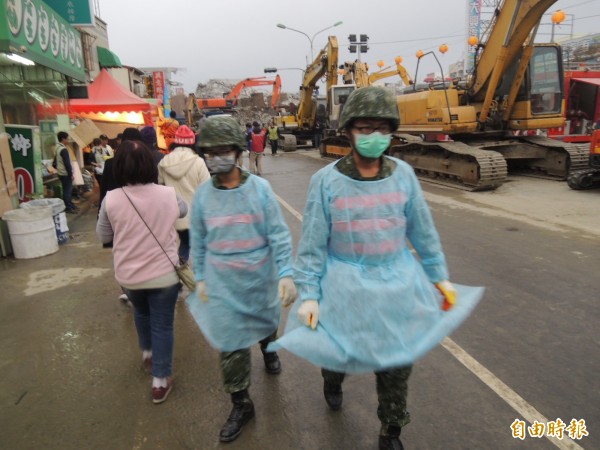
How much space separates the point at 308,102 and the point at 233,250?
72.4ft

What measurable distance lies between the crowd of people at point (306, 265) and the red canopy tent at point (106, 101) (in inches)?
412

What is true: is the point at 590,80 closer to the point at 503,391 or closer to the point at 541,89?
the point at 541,89

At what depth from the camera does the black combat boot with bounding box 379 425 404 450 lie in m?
2.30

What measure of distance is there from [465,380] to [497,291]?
1.75m

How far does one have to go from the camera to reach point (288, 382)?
3100 mm

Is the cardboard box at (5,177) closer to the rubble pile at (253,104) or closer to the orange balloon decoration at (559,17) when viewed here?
the orange balloon decoration at (559,17)

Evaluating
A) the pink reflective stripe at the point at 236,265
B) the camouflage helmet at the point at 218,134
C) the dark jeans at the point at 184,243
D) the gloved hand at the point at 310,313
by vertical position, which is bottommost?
the dark jeans at the point at 184,243

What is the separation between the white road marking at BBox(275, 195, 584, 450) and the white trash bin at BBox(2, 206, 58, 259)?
18.6ft

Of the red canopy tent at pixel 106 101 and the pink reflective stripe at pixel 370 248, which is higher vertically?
the red canopy tent at pixel 106 101

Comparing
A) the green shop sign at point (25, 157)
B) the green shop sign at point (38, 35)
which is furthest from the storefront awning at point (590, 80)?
the green shop sign at point (25, 157)

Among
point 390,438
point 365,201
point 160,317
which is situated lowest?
point 390,438

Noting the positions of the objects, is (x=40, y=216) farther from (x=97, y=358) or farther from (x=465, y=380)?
(x=465, y=380)

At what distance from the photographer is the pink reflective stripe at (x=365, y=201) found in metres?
2.11

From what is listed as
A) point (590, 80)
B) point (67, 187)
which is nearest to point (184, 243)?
point (67, 187)
